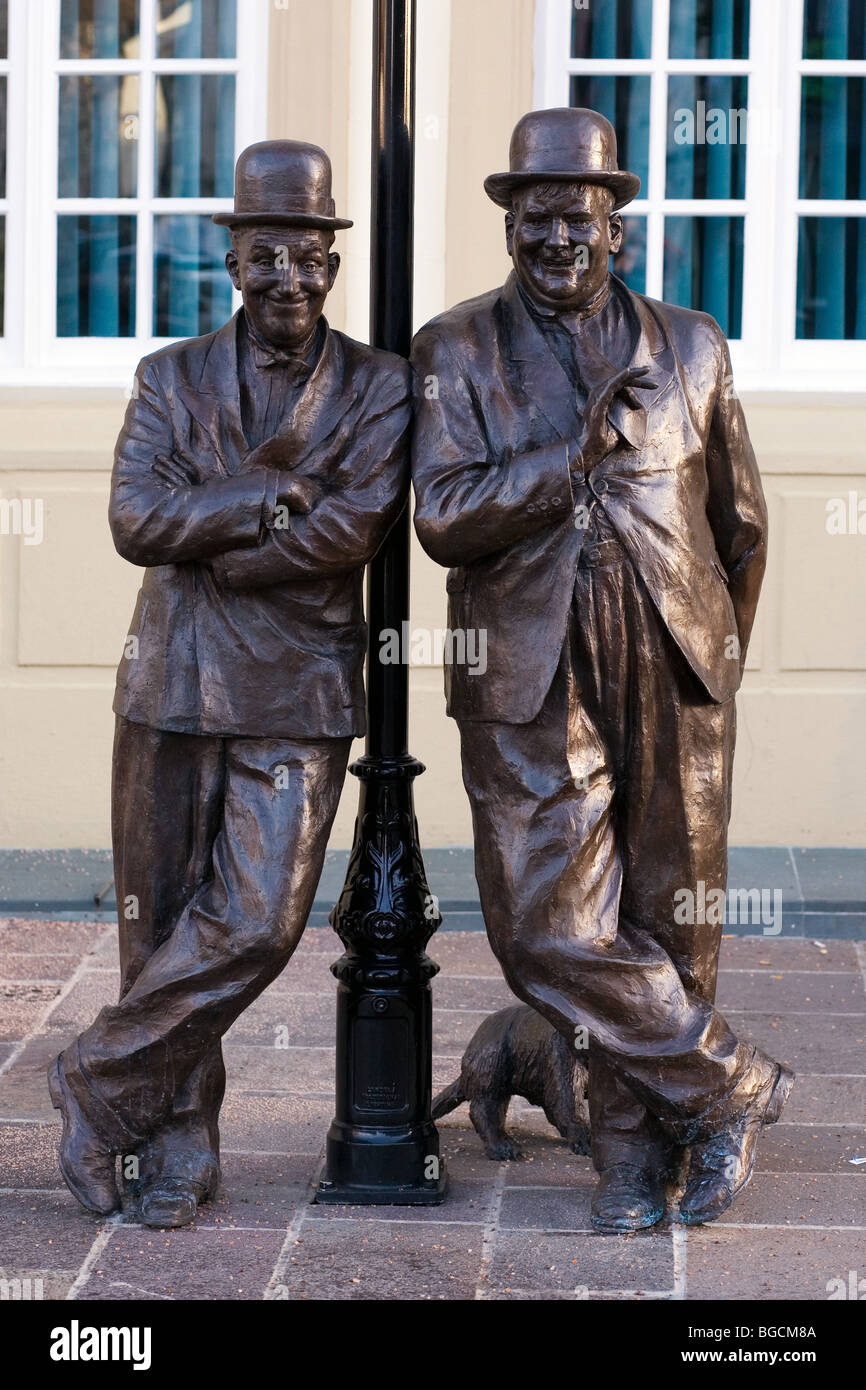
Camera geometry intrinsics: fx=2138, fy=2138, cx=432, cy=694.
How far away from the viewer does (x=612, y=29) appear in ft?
29.3

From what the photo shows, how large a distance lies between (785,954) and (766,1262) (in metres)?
2.92

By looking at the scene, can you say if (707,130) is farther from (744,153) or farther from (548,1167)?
(548,1167)

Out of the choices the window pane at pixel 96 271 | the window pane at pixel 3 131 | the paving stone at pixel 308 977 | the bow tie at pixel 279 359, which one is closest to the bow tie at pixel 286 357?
the bow tie at pixel 279 359

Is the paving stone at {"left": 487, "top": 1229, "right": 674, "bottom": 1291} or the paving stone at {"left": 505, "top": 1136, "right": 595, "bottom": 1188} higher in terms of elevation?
the paving stone at {"left": 487, "top": 1229, "right": 674, "bottom": 1291}

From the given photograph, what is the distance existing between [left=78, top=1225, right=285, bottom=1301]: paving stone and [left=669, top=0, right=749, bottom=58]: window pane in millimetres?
5794

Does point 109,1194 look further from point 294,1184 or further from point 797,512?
point 797,512

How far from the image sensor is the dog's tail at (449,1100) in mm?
5594

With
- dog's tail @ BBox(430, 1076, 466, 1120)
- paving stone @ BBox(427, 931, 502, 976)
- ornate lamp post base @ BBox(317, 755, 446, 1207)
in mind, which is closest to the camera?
ornate lamp post base @ BBox(317, 755, 446, 1207)

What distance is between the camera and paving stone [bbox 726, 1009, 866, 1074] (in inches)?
253

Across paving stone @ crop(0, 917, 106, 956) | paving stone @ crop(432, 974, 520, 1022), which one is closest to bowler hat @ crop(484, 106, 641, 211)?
paving stone @ crop(432, 974, 520, 1022)

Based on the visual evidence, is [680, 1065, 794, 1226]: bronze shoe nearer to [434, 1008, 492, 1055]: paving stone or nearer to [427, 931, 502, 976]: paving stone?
[434, 1008, 492, 1055]: paving stone

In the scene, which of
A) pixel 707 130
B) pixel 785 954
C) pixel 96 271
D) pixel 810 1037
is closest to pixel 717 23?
pixel 707 130

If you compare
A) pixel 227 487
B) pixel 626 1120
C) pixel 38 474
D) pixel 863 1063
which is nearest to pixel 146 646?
pixel 227 487

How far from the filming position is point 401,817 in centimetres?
526
